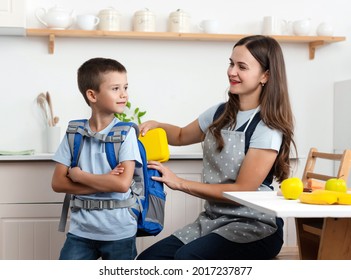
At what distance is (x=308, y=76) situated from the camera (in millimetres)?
4176

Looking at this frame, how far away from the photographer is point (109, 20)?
381cm

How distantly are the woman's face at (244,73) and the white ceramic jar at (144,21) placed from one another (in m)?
1.63

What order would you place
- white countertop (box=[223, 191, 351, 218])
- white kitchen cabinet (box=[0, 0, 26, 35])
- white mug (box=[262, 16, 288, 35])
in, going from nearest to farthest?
white countertop (box=[223, 191, 351, 218]) < white kitchen cabinet (box=[0, 0, 26, 35]) < white mug (box=[262, 16, 288, 35])

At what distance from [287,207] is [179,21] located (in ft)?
7.80

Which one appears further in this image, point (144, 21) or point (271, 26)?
point (271, 26)

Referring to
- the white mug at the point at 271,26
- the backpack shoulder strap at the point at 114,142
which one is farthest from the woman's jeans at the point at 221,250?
the white mug at the point at 271,26

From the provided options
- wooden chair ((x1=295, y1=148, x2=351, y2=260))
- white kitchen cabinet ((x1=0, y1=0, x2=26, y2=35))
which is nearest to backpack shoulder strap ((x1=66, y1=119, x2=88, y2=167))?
wooden chair ((x1=295, y1=148, x2=351, y2=260))

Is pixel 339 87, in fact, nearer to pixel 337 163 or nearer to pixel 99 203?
pixel 337 163

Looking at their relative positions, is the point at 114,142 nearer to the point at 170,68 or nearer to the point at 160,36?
the point at 160,36

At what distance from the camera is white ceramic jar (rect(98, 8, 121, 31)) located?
3811 millimetres

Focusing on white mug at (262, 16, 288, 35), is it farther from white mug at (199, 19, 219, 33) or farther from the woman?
the woman

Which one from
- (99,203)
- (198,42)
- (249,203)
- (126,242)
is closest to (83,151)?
(99,203)

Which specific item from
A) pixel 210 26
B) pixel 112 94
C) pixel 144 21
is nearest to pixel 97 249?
pixel 112 94

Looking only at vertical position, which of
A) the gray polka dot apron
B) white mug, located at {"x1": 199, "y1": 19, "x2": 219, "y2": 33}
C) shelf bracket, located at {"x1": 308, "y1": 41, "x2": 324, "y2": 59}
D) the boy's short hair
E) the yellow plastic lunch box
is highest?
white mug, located at {"x1": 199, "y1": 19, "x2": 219, "y2": 33}
